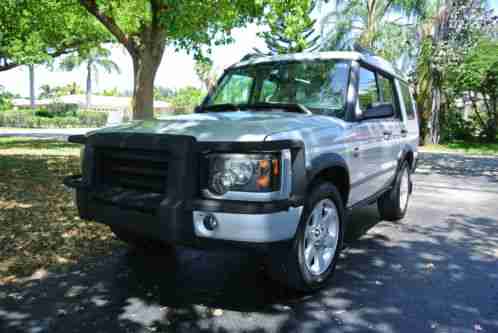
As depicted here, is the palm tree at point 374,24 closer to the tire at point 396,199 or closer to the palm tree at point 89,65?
the tire at point 396,199

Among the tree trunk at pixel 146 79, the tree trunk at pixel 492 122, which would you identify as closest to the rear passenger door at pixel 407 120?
the tree trunk at pixel 146 79

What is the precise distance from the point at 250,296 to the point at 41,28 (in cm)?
1707

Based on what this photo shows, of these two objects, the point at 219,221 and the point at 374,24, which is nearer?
the point at 219,221

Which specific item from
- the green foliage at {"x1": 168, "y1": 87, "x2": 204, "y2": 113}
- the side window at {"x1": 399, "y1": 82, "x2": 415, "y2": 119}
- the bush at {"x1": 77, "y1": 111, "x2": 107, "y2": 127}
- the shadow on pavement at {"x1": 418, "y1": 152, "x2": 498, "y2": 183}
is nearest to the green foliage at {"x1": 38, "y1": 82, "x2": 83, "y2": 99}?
the green foliage at {"x1": 168, "y1": 87, "x2": 204, "y2": 113}

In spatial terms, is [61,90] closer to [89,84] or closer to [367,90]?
[89,84]

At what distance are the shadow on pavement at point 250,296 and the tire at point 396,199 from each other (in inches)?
44.3

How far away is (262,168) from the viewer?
2.73 metres

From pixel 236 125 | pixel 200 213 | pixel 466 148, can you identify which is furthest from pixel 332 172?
pixel 466 148

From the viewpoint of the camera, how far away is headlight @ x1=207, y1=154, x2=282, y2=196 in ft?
8.98

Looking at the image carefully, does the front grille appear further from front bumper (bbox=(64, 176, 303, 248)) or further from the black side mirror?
the black side mirror

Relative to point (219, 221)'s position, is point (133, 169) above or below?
above

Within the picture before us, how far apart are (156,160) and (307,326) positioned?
5.06 feet

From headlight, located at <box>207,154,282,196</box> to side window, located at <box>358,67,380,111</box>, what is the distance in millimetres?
1648

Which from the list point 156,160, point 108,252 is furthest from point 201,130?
point 108,252
